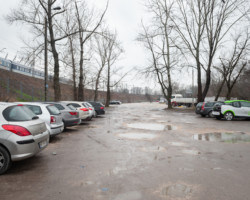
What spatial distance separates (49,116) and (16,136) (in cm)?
337

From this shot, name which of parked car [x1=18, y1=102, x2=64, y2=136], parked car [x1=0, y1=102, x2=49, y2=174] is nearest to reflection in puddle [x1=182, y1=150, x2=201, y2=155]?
parked car [x1=0, y1=102, x2=49, y2=174]

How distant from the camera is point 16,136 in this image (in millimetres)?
4645

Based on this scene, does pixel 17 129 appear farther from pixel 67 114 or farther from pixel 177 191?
pixel 67 114

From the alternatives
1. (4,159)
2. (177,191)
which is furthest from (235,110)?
(4,159)

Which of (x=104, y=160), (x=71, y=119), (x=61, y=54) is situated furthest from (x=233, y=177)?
(x=61, y=54)

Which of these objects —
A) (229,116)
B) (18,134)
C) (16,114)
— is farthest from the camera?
(229,116)

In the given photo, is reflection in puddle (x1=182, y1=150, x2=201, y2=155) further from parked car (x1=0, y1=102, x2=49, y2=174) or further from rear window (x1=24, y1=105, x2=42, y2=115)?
rear window (x1=24, y1=105, x2=42, y2=115)

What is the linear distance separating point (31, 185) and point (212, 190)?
3.16 meters

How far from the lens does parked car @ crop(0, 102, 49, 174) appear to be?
4.57 m

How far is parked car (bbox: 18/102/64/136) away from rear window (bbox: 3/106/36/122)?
8.23ft

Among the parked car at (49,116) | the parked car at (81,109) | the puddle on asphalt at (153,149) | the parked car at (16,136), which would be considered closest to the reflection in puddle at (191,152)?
the puddle on asphalt at (153,149)

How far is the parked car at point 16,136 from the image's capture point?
457 cm

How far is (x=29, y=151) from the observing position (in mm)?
4828

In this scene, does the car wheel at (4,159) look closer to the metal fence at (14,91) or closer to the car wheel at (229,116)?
the car wheel at (229,116)
